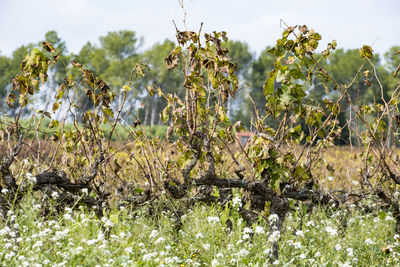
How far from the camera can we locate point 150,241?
351 cm

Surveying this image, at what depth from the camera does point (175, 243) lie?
148 inches

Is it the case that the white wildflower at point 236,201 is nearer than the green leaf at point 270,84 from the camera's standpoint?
No

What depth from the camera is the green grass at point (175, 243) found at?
288cm

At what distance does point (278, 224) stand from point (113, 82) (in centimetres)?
3483

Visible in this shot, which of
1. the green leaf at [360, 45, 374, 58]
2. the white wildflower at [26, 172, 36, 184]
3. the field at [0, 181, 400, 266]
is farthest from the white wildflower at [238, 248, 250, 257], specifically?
the green leaf at [360, 45, 374, 58]

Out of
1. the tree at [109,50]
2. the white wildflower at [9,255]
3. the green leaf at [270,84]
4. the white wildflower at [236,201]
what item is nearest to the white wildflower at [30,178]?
the white wildflower at [9,255]

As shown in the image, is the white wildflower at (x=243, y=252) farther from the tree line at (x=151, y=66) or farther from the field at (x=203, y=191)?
the tree line at (x=151, y=66)

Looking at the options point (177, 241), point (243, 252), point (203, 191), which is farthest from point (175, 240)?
point (243, 252)

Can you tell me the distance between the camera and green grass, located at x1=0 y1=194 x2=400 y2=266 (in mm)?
2879

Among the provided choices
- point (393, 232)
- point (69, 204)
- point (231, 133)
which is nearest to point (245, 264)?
point (231, 133)

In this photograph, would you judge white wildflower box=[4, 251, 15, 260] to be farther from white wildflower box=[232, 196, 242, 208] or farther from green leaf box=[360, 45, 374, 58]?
green leaf box=[360, 45, 374, 58]

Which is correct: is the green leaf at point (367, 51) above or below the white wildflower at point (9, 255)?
above

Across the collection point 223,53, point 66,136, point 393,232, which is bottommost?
point 393,232

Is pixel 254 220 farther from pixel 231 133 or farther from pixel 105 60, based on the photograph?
pixel 105 60
